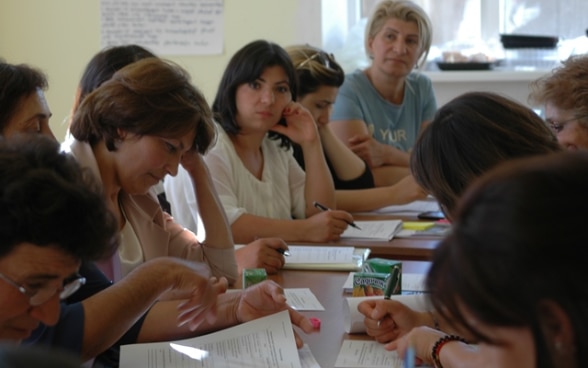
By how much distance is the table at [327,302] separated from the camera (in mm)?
1711

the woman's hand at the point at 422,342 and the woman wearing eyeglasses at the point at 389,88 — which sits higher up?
the woman wearing eyeglasses at the point at 389,88

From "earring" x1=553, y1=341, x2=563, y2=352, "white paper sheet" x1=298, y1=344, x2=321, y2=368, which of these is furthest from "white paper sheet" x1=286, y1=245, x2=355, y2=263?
"earring" x1=553, y1=341, x2=563, y2=352

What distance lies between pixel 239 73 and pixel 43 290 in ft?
6.16

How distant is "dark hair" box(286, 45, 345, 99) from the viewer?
3506 mm

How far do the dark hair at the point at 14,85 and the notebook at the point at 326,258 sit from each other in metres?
0.84

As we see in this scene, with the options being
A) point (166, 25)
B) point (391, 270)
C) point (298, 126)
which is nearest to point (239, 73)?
point (298, 126)

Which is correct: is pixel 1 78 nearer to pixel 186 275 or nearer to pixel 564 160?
pixel 186 275

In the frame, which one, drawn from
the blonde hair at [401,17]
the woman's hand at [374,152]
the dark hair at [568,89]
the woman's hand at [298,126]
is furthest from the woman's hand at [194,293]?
the blonde hair at [401,17]

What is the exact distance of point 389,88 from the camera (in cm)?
438

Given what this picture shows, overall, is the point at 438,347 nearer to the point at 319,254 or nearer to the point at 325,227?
the point at 319,254

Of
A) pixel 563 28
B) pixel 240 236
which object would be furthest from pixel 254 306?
pixel 563 28

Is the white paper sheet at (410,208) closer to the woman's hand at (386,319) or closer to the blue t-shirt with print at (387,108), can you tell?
the blue t-shirt with print at (387,108)

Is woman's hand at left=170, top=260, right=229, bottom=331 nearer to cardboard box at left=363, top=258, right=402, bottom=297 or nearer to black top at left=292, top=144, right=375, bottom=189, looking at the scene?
cardboard box at left=363, top=258, right=402, bottom=297

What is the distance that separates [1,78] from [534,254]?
66.2 inches
